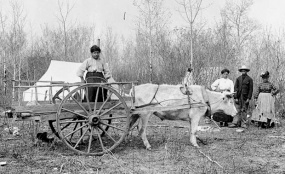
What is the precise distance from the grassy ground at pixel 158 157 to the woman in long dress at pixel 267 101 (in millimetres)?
2039

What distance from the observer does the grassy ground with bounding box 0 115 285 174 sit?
516cm

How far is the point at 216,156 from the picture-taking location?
6.15m

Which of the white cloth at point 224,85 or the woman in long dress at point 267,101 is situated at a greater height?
the white cloth at point 224,85

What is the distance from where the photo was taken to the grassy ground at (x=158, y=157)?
5156 millimetres

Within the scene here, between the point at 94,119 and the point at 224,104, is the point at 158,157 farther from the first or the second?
the point at 224,104

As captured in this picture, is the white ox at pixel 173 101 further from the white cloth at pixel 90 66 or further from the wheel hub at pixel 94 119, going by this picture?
the wheel hub at pixel 94 119

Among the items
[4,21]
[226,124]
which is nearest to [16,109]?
[226,124]

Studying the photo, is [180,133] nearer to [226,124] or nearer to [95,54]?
[226,124]

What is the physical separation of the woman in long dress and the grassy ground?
2.04m

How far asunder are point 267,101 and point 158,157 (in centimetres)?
554

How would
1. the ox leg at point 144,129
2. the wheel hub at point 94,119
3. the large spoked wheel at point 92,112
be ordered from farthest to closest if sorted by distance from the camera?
1. the ox leg at point 144,129
2. the wheel hub at point 94,119
3. the large spoked wheel at point 92,112

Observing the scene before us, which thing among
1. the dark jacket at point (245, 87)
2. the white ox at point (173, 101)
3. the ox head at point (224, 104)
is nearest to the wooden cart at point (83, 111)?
the white ox at point (173, 101)

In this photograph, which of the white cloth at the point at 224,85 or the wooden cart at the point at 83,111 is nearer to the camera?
the wooden cart at the point at 83,111

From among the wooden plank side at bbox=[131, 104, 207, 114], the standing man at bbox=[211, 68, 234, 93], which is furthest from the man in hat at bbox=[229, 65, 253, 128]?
the wooden plank side at bbox=[131, 104, 207, 114]
